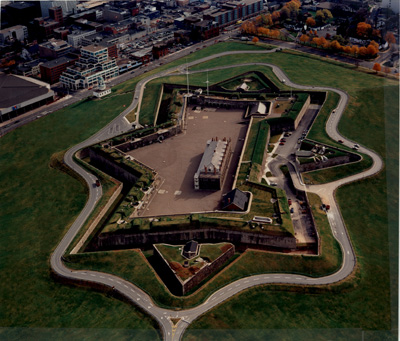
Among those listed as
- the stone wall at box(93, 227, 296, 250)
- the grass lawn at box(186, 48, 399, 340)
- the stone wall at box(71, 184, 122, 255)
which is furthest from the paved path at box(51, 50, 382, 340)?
the stone wall at box(93, 227, 296, 250)

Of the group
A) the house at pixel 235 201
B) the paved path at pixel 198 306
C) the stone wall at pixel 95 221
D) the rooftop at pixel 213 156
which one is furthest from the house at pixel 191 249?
the stone wall at pixel 95 221

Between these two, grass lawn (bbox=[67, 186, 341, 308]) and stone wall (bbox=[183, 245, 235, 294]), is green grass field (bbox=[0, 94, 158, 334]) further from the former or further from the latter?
stone wall (bbox=[183, 245, 235, 294])

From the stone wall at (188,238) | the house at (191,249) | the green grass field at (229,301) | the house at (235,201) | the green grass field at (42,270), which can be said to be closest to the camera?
the green grass field at (229,301)

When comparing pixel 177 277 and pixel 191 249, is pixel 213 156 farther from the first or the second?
pixel 177 277

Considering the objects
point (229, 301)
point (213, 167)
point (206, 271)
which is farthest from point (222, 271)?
point (213, 167)

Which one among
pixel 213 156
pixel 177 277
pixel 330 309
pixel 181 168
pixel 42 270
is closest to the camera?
pixel 330 309

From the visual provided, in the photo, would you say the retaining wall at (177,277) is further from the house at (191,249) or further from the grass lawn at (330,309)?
the grass lawn at (330,309)
